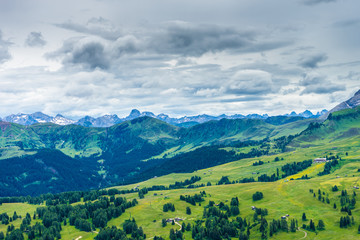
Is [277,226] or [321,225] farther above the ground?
[277,226]

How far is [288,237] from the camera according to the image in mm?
176375

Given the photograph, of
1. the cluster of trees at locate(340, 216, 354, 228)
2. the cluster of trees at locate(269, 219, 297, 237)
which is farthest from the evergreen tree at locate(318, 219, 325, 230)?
the cluster of trees at locate(269, 219, 297, 237)

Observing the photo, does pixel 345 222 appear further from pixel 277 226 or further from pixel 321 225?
pixel 277 226

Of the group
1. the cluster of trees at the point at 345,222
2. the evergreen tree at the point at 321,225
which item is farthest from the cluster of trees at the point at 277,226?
the cluster of trees at the point at 345,222

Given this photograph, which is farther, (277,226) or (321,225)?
(277,226)

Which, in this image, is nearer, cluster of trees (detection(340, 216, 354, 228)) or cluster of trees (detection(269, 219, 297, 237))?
cluster of trees (detection(340, 216, 354, 228))

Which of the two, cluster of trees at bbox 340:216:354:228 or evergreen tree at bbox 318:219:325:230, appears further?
evergreen tree at bbox 318:219:325:230

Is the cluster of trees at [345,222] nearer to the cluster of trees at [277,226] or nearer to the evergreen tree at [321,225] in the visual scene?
the evergreen tree at [321,225]

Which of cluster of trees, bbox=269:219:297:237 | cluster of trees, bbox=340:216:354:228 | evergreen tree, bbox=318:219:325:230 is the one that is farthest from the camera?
cluster of trees, bbox=269:219:297:237

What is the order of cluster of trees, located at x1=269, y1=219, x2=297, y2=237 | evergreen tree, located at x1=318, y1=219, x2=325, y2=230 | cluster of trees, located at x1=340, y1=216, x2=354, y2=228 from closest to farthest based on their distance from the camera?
cluster of trees, located at x1=340, y1=216, x2=354, y2=228 → evergreen tree, located at x1=318, y1=219, x2=325, y2=230 → cluster of trees, located at x1=269, y1=219, x2=297, y2=237

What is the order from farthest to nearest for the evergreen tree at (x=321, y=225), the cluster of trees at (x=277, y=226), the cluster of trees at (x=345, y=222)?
the cluster of trees at (x=277, y=226) < the evergreen tree at (x=321, y=225) < the cluster of trees at (x=345, y=222)

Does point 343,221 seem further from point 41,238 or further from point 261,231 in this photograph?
point 41,238

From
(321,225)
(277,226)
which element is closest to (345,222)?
(321,225)

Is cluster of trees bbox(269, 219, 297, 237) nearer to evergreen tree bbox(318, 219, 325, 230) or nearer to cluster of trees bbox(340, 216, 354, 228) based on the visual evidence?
evergreen tree bbox(318, 219, 325, 230)
